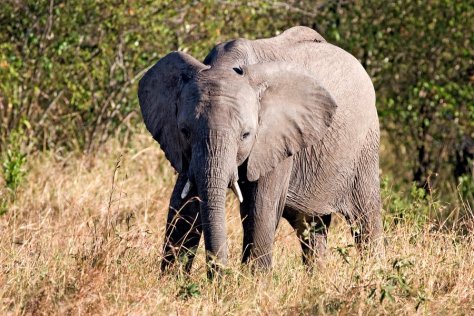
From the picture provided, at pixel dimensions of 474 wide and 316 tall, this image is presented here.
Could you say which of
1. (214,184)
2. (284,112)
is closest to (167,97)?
(284,112)

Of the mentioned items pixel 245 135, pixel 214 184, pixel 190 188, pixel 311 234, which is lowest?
pixel 311 234

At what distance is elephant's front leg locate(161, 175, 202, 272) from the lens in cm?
680

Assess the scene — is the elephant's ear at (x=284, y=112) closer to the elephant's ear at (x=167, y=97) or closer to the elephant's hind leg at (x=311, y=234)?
the elephant's ear at (x=167, y=97)

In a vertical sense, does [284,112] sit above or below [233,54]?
below

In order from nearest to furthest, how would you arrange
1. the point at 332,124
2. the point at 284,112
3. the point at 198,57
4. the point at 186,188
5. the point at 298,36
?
the point at 186,188 < the point at 284,112 < the point at 332,124 < the point at 298,36 < the point at 198,57

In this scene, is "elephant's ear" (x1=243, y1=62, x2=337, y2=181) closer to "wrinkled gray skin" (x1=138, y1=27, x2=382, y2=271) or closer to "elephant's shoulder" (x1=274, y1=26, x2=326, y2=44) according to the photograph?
"wrinkled gray skin" (x1=138, y1=27, x2=382, y2=271)

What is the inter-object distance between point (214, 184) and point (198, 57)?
5.44m

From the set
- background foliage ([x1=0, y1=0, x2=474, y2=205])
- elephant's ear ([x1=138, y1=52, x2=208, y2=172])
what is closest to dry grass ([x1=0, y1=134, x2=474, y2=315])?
elephant's ear ([x1=138, y1=52, x2=208, y2=172])

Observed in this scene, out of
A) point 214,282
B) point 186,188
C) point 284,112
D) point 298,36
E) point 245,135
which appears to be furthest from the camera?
point 298,36

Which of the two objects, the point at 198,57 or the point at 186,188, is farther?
the point at 198,57

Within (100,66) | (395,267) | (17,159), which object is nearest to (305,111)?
(395,267)

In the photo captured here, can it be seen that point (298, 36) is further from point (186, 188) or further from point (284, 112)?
point (186, 188)

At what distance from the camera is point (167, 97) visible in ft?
22.6

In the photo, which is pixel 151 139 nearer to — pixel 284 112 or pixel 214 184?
pixel 284 112
